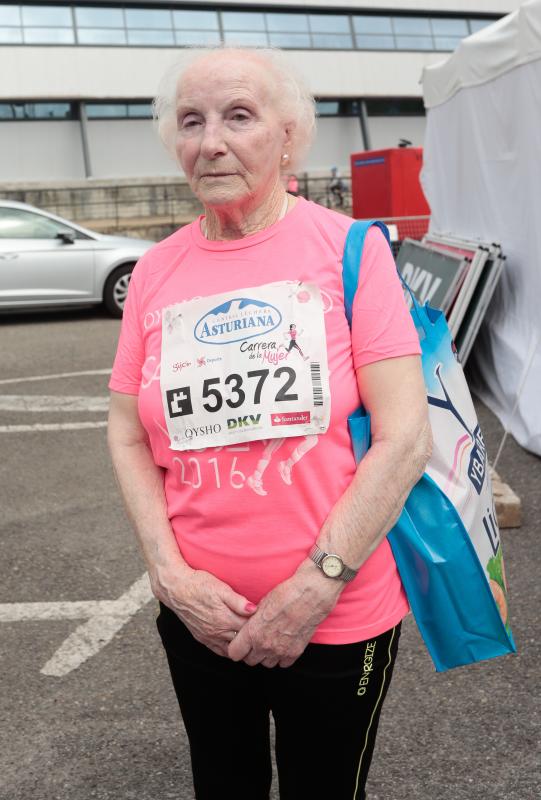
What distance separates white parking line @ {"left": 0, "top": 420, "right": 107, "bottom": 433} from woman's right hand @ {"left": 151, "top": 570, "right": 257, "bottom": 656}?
4.93 m

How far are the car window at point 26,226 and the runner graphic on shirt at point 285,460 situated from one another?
10.2 m

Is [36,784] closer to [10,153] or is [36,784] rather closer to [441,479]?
[441,479]

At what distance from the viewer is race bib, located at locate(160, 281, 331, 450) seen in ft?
5.31

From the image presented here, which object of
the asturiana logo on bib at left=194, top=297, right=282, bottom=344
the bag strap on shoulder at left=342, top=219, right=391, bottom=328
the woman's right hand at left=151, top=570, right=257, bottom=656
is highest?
the bag strap on shoulder at left=342, top=219, right=391, bottom=328

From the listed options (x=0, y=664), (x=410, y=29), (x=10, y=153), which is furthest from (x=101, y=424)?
(x=410, y=29)

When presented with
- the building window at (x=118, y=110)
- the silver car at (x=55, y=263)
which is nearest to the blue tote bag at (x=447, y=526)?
the silver car at (x=55, y=263)

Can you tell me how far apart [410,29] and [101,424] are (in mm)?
32312

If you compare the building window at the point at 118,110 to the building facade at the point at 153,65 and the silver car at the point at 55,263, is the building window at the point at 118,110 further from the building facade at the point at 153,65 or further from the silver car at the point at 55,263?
the silver car at the point at 55,263

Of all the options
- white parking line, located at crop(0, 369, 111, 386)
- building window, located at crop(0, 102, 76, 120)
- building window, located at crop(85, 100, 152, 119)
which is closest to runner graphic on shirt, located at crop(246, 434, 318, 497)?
white parking line, located at crop(0, 369, 111, 386)

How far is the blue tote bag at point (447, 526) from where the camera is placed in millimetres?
1731

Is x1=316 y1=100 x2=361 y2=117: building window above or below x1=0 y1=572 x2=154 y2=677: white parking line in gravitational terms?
above

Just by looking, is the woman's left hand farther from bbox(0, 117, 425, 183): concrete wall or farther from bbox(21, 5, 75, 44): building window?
bbox(21, 5, 75, 44): building window

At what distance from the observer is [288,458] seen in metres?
1.63

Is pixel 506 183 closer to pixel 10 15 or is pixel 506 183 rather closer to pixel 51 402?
pixel 51 402
